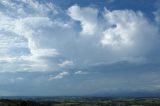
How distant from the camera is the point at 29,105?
198 m

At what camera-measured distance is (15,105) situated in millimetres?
183875

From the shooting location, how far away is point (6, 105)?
192125mm

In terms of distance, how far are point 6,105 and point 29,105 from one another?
50.5 ft

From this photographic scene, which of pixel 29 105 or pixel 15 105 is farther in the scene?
pixel 29 105

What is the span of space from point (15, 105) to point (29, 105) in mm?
15717

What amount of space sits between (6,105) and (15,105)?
11438mm
